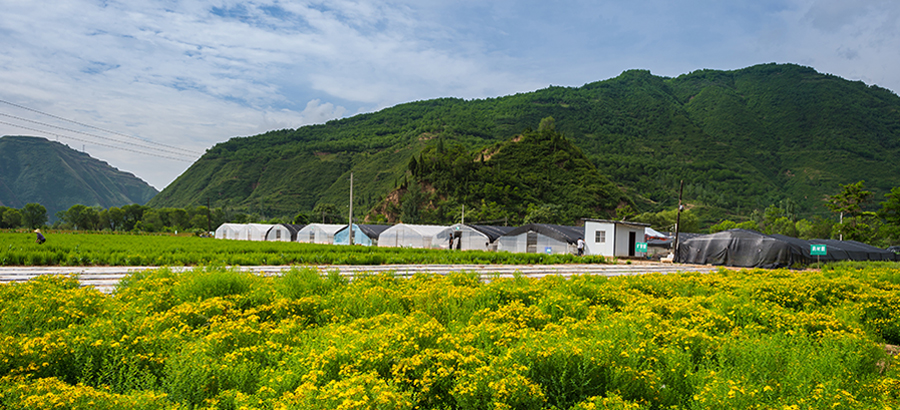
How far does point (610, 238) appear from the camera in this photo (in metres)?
31.3

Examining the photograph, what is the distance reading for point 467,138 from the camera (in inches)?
5453

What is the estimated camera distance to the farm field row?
338cm

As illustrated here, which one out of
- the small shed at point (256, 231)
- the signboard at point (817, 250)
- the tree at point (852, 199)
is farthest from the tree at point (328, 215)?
the tree at point (852, 199)

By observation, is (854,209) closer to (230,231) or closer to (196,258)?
(196,258)

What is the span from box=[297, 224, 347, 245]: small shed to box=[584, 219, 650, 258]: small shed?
94.0 ft

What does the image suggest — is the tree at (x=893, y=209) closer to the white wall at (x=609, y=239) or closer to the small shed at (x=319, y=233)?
the white wall at (x=609, y=239)

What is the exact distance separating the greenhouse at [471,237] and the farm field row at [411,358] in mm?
31312

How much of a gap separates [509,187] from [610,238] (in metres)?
52.8

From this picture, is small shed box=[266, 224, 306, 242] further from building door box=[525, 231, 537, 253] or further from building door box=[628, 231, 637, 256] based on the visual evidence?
building door box=[628, 231, 637, 256]

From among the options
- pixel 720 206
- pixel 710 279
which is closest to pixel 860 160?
pixel 720 206

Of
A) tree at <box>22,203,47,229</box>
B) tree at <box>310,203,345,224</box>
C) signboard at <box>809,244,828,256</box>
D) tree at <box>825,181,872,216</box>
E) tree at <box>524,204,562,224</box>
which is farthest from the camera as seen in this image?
tree at <box>22,203,47,229</box>

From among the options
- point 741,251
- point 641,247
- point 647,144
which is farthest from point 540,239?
point 647,144

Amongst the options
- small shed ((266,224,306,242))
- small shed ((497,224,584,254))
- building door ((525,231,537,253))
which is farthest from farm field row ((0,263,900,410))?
small shed ((266,224,306,242))

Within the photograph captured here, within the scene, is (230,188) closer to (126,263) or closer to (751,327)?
(126,263)
